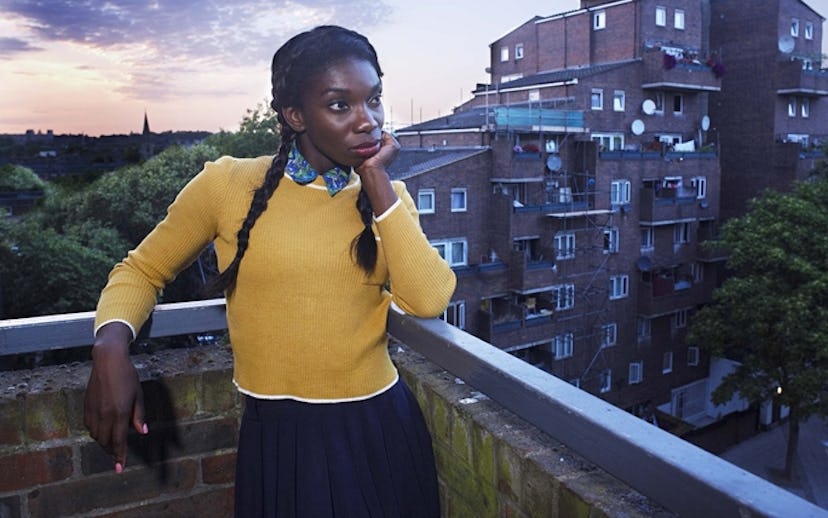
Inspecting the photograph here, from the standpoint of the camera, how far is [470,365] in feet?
6.26

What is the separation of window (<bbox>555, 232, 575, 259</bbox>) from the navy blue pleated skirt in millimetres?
20114

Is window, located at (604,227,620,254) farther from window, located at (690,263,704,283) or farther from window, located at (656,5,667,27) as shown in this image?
window, located at (656,5,667,27)

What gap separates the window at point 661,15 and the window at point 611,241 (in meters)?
8.07

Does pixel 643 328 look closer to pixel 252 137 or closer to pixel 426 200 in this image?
pixel 426 200

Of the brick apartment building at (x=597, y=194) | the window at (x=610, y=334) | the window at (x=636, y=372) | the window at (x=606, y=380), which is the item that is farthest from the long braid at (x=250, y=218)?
the window at (x=636, y=372)

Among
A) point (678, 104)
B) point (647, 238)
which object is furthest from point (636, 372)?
point (678, 104)

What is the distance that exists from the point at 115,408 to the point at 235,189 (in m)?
0.58

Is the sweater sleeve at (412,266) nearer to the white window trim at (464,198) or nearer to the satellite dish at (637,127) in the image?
the white window trim at (464,198)

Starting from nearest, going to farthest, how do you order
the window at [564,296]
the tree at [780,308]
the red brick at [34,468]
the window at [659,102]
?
1. the red brick at [34,468]
2. the tree at [780,308]
3. the window at [564,296]
4. the window at [659,102]

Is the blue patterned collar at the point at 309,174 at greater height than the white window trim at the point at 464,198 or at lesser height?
greater

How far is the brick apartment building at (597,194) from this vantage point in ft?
67.3

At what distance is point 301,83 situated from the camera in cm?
175

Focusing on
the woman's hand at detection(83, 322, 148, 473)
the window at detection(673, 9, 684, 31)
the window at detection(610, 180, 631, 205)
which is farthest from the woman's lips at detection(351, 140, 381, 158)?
the window at detection(673, 9, 684, 31)

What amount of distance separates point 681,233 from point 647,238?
187 cm
